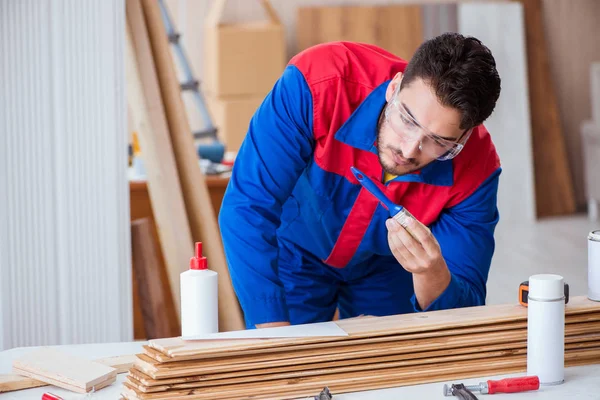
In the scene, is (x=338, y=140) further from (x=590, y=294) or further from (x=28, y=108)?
(x=28, y=108)

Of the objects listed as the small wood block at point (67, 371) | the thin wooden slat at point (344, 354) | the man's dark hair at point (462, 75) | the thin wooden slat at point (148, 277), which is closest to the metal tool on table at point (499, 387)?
the thin wooden slat at point (344, 354)

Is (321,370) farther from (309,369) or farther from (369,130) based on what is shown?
(369,130)

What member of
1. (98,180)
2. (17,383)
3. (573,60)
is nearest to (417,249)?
(17,383)

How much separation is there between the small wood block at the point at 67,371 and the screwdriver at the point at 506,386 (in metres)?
0.69

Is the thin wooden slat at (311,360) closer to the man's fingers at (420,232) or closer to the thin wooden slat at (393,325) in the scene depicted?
the thin wooden slat at (393,325)

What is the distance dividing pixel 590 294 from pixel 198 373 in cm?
89

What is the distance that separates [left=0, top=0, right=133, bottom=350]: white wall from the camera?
2148 millimetres

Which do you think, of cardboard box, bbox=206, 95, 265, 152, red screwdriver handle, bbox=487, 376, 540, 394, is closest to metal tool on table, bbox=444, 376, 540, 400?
red screwdriver handle, bbox=487, 376, 540, 394

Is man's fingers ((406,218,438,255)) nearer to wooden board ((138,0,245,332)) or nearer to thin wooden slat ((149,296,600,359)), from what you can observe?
thin wooden slat ((149,296,600,359))

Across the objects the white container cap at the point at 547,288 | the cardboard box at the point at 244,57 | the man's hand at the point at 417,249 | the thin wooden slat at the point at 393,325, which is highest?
the cardboard box at the point at 244,57

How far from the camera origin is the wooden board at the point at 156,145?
2.69m

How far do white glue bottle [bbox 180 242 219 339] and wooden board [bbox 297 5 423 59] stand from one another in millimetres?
5738

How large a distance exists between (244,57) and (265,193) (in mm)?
4793

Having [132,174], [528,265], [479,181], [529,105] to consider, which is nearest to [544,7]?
[529,105]
